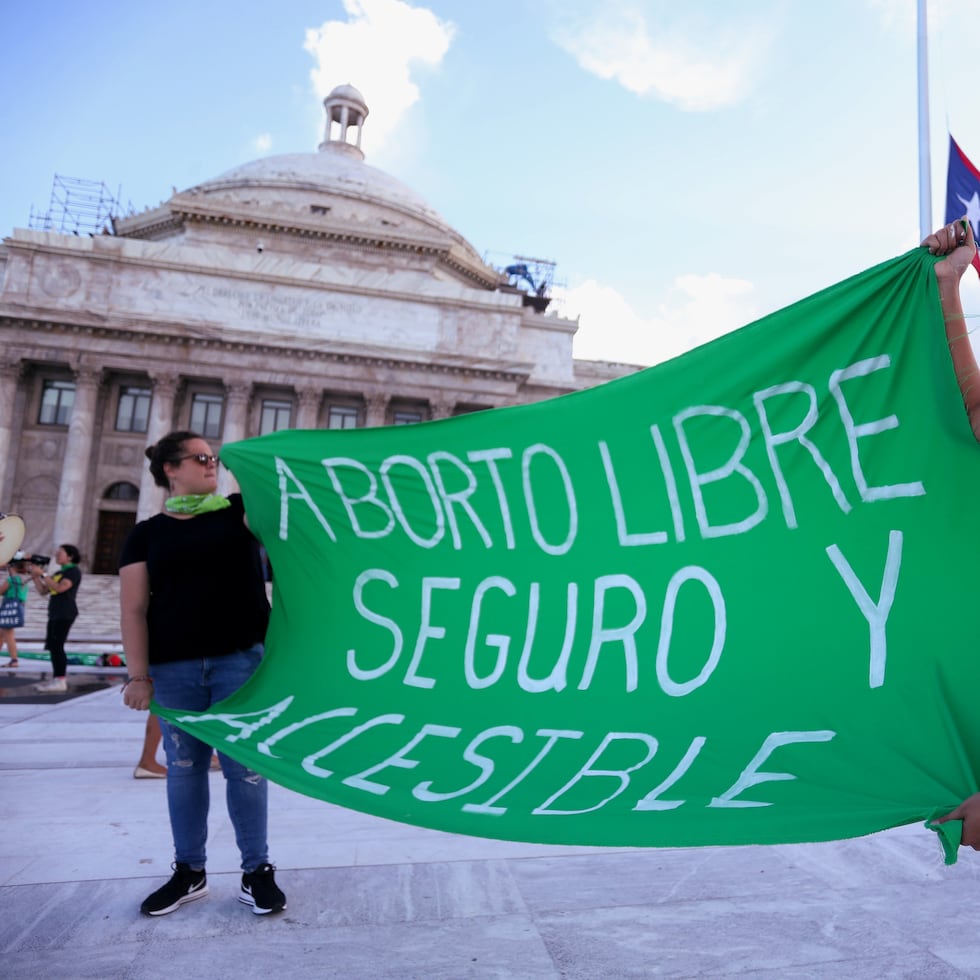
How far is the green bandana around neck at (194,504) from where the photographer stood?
10.4ft

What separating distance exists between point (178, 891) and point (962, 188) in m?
10.3

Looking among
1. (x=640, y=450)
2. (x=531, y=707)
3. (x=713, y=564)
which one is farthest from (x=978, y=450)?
(x=531, y=707)

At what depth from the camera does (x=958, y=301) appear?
227cm

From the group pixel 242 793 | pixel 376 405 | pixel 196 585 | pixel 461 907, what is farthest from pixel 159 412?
pixel 461 907

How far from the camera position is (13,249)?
95.7ft

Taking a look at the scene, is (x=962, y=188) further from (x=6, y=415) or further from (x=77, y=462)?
(x=6, y=415)

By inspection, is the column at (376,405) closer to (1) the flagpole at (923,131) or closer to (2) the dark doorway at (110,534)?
(2) the dark doorway at (110,534)

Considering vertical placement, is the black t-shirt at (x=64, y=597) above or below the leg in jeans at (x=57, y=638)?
above

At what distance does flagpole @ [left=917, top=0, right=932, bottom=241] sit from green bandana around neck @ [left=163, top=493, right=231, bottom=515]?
29.8 feet

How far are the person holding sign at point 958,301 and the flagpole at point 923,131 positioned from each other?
8103 mm

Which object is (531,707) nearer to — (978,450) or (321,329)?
(978,450)

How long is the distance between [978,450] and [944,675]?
633mm

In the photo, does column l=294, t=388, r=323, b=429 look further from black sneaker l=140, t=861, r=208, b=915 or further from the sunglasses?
black sneaker l=140, t=861, r=208, b=915

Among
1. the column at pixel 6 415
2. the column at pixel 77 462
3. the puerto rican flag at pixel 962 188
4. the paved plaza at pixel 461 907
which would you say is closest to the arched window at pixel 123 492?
the column at pixel 77 462
